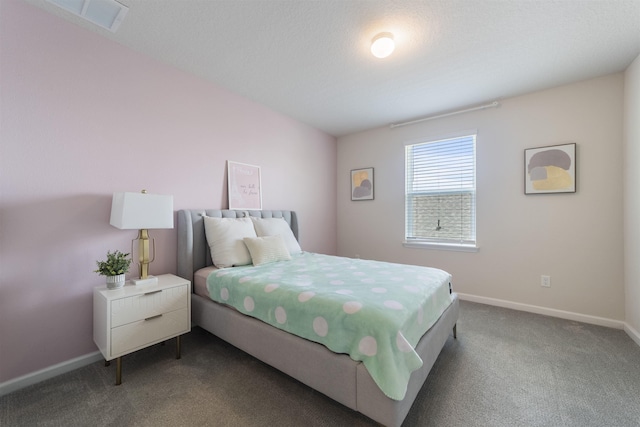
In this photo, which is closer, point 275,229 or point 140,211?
point 140,211

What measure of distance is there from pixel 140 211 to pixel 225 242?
757mm

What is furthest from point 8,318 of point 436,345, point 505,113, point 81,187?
point 505,113

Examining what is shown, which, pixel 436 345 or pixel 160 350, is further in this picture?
pixel 160 350

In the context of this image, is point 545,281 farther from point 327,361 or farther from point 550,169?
point 327,361

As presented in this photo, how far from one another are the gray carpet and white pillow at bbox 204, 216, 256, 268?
29.0 inches

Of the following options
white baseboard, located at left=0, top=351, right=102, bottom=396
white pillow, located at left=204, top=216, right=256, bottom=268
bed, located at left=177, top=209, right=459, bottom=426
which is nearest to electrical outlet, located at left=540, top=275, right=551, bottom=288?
bed, located at left=177, top=209, right=459, bottom=426

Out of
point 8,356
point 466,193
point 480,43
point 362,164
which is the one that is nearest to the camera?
point 8,356

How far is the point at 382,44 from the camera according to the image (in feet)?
6.15

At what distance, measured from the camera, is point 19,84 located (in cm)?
162

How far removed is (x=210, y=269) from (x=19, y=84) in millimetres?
1791

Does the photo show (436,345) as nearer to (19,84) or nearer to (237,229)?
(237,229)

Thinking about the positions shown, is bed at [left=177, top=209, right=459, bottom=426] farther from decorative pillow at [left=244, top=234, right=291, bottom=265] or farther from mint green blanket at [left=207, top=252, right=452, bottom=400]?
decorative pillow at [left=244, top=234, right=291, bottom=265]

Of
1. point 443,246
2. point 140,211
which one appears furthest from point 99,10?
point 443,246

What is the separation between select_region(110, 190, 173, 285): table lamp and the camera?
1.73 meters
